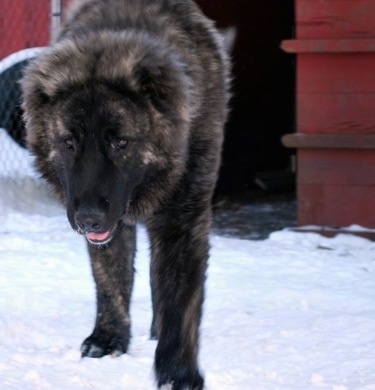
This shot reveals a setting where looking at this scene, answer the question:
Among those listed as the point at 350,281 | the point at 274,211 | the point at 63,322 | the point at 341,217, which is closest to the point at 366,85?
the point at 341,217

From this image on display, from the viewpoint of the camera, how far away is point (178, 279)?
13.3 ft

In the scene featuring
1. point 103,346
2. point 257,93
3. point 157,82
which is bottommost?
point 257,93

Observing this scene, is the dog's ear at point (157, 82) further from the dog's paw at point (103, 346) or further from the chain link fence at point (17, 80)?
the chain link fence at point (17, 80)

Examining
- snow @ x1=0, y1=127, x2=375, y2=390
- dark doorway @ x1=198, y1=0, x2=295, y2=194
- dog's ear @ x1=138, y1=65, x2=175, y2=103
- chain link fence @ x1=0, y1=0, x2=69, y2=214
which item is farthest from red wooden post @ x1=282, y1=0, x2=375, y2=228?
dog's ear @ x1=138, y1=65, x2=175, y2=103

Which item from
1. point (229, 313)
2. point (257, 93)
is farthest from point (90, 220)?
point (257, 93)

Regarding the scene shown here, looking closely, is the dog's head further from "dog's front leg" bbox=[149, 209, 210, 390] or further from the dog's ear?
"dog's front leg" bbox=[149, 209, 210, 390]

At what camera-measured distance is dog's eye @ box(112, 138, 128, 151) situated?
3783mm

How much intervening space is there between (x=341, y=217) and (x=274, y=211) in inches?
66.4

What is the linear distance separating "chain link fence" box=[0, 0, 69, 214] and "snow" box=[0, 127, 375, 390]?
364 mm

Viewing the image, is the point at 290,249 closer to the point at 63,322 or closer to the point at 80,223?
the point at 63,322

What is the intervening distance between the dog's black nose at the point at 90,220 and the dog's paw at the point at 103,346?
0.82m

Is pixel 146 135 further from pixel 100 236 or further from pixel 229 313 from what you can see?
pixel 229 313

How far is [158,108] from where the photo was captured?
153 inches

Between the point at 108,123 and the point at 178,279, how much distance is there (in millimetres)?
673
